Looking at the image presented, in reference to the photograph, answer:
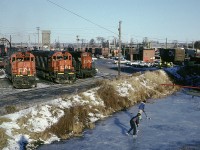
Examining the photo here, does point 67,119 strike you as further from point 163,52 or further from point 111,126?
point 163,52

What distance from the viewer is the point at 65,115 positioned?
18.8m

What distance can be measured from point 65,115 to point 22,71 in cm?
1274

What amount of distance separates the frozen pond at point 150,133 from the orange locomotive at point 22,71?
11520 millimetres

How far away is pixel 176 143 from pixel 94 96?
383 inches

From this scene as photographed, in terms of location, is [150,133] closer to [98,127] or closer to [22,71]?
[98,127]

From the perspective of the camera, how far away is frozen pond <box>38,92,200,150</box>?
15.3 meters

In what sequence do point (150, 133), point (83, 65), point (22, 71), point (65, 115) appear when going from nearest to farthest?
1. point (150, 133)
2. point (65, 115)
3. point (22, 71)
4. point (83, 65)

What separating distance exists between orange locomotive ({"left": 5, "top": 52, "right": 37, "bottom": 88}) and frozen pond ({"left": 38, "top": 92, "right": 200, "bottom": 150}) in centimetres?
1152

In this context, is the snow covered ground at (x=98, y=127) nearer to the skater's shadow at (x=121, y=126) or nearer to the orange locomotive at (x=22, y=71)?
the skater's shadow at (x=121, y=126)

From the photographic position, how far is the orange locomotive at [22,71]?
2892 cm

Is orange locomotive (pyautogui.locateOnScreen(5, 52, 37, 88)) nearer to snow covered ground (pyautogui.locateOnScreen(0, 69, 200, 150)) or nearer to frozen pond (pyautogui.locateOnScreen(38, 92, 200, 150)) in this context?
snow covered ground (pyautogui.locateOnScreen(0, 69, 200, 150))

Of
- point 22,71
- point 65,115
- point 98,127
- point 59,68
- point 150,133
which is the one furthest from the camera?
point 59,68

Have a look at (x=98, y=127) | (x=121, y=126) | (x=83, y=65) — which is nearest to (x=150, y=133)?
(x=121, y=126)

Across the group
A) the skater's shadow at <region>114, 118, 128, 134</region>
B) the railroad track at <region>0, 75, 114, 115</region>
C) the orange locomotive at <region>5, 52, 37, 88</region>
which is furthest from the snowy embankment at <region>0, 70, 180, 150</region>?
the orange locomotive at <region>5, 52, 37, 88</region>
